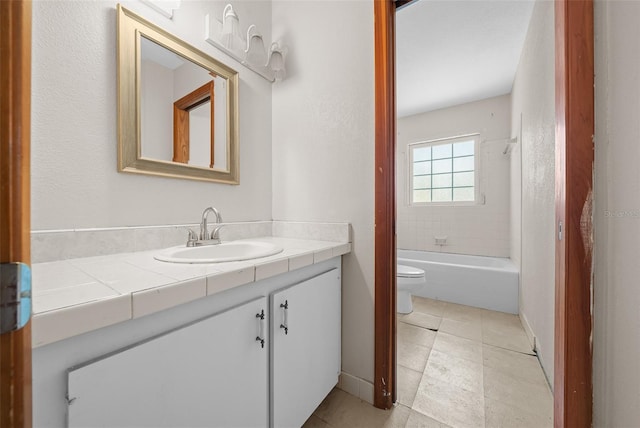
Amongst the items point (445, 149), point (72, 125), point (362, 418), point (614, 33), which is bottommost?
point (362, 418)

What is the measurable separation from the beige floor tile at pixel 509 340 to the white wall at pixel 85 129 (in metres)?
2.22

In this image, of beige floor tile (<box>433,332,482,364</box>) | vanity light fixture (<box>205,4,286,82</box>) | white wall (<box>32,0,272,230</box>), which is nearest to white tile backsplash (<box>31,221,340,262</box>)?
white wall (<box>32,0,272,230</box>)

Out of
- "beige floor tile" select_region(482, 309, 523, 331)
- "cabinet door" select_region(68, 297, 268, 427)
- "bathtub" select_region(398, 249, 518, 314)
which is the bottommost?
"beige floor tile" select_region(482, 309, 523, 331)

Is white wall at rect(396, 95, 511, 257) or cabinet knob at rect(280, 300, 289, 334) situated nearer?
cabinet knob at rect(280, 300, 289, 334)

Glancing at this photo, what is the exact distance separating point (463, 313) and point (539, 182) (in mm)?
1364

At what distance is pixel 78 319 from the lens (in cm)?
48

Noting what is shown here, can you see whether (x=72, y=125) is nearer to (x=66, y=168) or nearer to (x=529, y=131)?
(x=66, y=168)

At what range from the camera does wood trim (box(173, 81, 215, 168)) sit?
1.25m

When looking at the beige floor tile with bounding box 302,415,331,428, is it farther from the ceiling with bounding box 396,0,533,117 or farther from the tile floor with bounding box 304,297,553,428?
the ceiling with bounding box 396,0,533,117

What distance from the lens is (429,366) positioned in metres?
1.60

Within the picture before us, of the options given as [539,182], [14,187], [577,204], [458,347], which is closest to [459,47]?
[539,182]

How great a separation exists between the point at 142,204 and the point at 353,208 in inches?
38.8

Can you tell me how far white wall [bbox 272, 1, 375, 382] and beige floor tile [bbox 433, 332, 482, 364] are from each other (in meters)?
0.80

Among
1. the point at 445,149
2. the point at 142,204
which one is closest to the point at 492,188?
the point at 445,149
